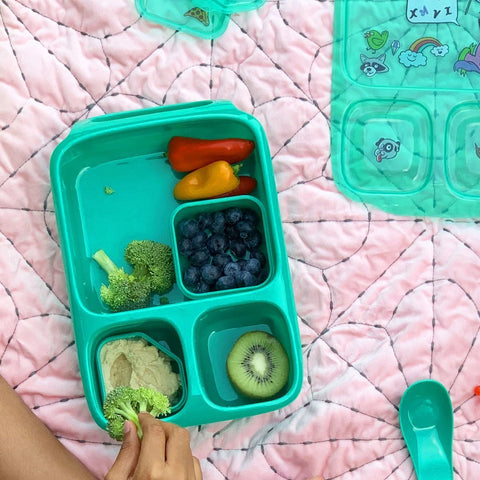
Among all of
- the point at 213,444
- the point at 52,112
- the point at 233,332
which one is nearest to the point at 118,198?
the point at 52,112

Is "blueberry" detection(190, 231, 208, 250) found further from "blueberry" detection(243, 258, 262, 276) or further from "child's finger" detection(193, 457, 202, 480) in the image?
"child's finger" detection(193, 457, 202, 480)

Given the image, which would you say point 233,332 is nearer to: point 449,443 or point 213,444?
point 213,444

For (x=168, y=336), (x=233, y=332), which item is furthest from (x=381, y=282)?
(x=168, y=336)

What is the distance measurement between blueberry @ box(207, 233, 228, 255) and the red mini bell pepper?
119 millimetres

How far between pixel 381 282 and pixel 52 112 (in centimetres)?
61

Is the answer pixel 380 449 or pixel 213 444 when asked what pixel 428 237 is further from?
pixel 213 444

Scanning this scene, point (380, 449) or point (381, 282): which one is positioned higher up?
point (381, 282)

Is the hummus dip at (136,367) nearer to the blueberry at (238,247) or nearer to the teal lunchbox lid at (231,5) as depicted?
the blueberry at (238,247)

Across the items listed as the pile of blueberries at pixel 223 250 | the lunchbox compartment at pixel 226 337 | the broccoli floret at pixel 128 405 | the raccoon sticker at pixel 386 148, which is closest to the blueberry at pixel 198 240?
the pile of blueberries at pixel 223 250

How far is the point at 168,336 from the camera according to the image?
105 centimetres

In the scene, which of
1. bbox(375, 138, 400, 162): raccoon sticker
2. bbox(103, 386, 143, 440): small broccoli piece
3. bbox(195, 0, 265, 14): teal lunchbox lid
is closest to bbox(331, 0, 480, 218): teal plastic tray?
bbox(375, 138, 400, 162): raccoon sticker

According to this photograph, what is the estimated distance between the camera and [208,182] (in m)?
1.03

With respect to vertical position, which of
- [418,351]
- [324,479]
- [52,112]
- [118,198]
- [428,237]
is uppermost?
[52,112]

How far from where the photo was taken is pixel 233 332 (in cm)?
107
